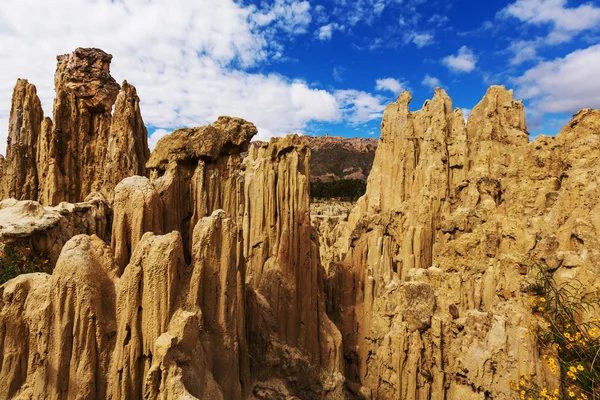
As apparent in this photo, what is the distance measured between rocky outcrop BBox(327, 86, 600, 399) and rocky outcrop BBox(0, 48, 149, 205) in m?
17.3

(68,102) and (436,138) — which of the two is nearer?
(68,102)

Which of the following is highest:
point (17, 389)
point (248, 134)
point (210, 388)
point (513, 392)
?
point (248, 134)

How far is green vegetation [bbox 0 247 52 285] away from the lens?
10181mm

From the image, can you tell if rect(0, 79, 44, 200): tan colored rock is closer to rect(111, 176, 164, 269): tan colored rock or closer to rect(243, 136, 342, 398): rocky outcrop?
rect(243, 136, 342, 398): rocky outcrop

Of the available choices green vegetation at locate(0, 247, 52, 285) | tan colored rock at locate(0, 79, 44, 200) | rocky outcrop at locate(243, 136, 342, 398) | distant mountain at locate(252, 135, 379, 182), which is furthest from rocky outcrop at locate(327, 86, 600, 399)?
distant mountain at locate(252, 135, 379, 182)

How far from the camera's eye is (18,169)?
22891 mm

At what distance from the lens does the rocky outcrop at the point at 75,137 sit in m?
23.0

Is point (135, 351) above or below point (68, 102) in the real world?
below

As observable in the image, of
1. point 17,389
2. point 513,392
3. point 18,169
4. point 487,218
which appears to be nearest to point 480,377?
point 513,392

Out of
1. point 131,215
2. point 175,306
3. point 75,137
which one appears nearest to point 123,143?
point 75,137

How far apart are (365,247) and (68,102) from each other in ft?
75.2

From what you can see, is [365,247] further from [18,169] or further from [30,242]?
[18,169]

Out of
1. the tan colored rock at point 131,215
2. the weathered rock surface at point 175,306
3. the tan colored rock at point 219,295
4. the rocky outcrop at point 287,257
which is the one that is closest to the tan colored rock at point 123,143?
the weathered rock surface at point 175,306

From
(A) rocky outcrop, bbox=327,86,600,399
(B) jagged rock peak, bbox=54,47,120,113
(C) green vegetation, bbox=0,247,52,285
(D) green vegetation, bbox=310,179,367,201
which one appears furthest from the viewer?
(D) green vegetation, bbox=310,179,367,201
